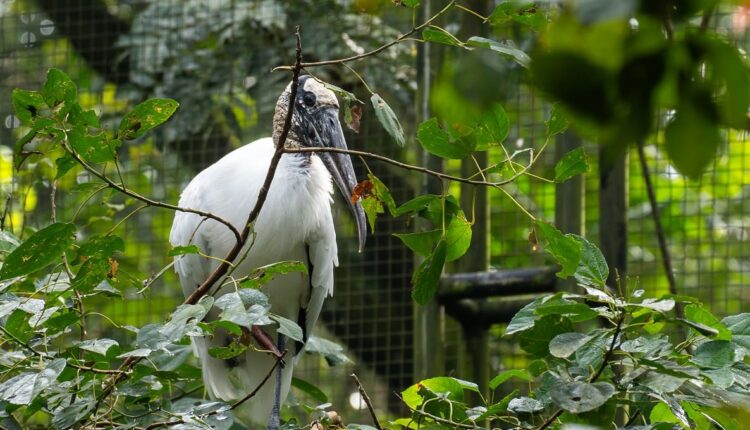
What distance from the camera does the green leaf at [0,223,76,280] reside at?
71.4 inches

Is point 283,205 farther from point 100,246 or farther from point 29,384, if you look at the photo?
point 29,384

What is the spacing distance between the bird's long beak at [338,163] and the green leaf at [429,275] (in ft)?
3.35

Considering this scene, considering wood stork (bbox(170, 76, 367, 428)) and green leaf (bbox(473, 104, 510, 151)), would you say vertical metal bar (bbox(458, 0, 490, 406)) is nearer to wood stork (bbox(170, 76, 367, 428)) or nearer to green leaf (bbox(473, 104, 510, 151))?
wood stork (bbox(170, 76, 367, 428))

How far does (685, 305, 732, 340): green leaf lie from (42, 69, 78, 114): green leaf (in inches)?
41.8

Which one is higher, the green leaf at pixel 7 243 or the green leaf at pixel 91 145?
the green leaf at pixel 91 145

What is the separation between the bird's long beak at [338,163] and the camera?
3107 mm

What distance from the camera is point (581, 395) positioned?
1632mm

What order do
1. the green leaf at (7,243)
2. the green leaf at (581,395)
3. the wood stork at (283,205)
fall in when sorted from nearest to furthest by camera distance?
1. the green leaf at (581,395)
2. the green leaf at (7,243)
3. the wood stork at (283,205)

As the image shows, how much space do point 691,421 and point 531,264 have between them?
3.06 meters

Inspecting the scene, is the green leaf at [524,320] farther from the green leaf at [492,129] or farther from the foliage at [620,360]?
the green leaf at [492,129]

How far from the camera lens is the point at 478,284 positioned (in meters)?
3.75

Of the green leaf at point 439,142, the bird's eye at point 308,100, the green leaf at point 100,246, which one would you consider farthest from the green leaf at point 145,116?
the bird's eye at point 308,100

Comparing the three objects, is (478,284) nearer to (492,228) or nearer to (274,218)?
(274,218)

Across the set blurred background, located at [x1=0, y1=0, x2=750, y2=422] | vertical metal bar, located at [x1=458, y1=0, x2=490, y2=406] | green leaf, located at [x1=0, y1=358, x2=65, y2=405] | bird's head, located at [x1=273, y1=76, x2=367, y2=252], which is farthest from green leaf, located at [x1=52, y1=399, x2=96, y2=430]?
blurred background, located at [x1=0, y1=0, x2=750, y2=422]
